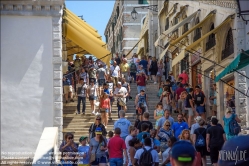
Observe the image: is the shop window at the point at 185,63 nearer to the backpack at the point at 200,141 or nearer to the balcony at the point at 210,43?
the balcony at the point at 210,43

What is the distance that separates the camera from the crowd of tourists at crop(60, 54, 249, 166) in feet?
44.5

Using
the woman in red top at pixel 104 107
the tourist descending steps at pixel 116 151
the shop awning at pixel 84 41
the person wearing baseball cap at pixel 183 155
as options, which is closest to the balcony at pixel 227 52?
the shop awning at pixel 84 41

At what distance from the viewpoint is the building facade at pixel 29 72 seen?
19.6 m

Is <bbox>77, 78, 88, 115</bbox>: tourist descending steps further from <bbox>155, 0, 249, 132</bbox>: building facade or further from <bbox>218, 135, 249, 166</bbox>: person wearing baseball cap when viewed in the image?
<bbox>218, 135, 249, 166</bbox>: person wearing baseball cap

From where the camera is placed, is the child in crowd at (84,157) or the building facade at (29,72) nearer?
the child in crowd at (84,157)

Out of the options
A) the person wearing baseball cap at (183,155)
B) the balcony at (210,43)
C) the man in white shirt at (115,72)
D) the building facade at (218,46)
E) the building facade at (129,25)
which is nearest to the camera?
the person wearing baseball cap at (183,155)

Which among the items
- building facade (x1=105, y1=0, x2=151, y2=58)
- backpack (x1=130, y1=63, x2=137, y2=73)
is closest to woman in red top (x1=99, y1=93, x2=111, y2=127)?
backpack (x1=130, y1=63, x2=137, y2=73)

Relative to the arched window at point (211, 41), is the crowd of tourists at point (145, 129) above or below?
below

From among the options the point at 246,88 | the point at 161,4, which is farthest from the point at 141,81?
the point at 161,4

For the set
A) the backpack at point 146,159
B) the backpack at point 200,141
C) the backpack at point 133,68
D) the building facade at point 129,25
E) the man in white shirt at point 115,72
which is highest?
the building facade at point 129,25

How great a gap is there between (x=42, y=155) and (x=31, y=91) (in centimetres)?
556

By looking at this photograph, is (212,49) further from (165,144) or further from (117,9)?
(117,9)

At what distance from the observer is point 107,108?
70.8 ft

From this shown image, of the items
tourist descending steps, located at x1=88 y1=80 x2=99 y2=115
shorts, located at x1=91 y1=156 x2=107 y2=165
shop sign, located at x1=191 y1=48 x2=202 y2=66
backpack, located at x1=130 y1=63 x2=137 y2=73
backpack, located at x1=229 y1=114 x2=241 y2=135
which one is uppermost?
shop sign, located at x1=191 y1=48 x2=202 y2=66
